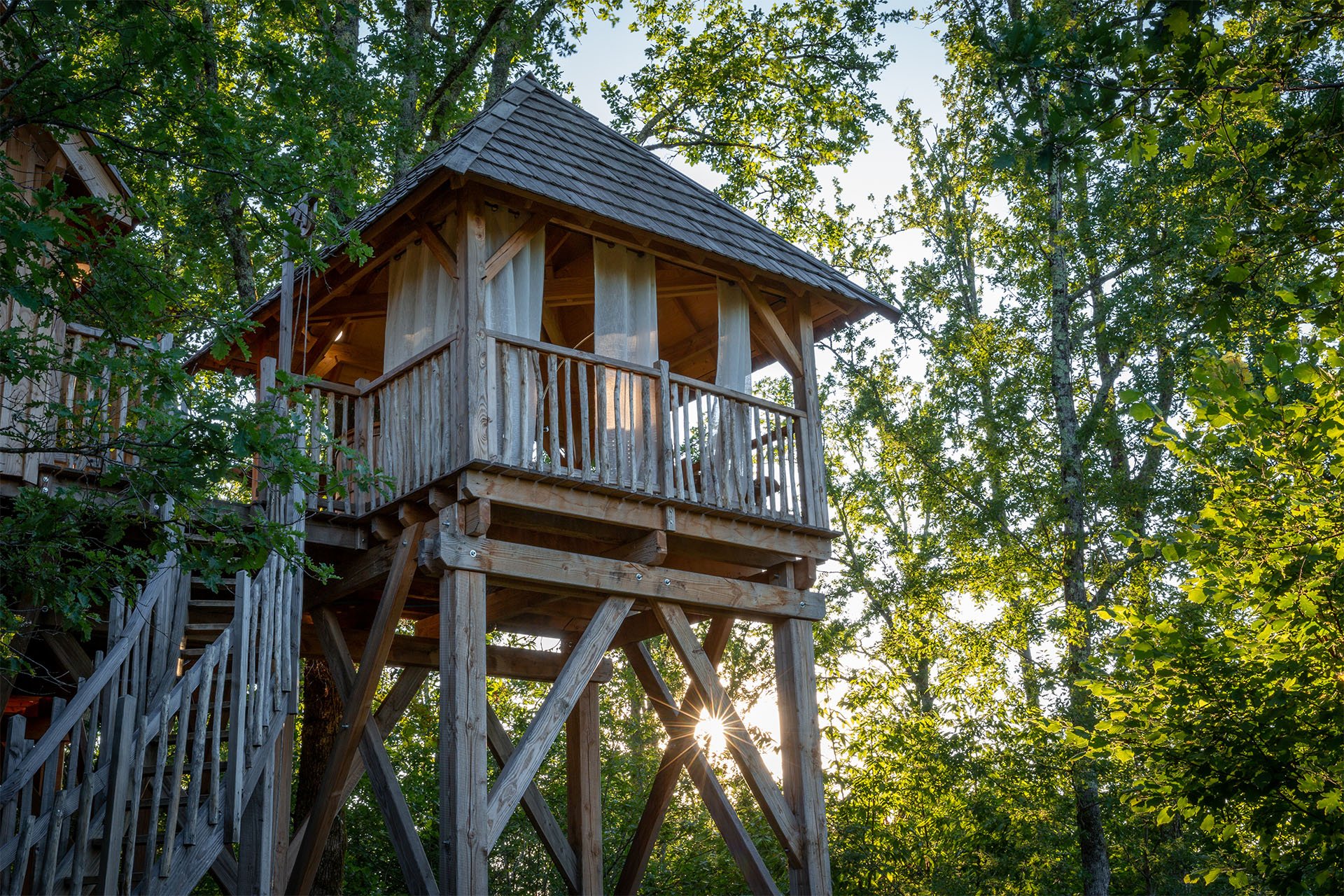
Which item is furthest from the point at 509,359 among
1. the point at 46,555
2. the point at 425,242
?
the point at 46,555

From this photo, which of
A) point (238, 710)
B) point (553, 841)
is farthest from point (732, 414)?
point (238, 710)

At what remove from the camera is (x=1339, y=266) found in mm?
5023

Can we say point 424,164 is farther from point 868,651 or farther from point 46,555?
point 868,651

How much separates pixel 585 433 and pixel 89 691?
159 inches

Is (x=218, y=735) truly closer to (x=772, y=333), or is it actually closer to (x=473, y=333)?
(x=473, y=333)

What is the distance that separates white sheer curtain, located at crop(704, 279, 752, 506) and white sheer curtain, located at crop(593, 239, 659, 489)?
63 centimetres

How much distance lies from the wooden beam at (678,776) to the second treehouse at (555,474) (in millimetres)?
34

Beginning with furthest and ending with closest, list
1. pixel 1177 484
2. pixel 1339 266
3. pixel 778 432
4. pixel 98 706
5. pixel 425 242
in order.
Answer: pixel 1177 484 < pixel 778 432 < pixel 425 242 < pixel 98 706 < pixel 1339 266

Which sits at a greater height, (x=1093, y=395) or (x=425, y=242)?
(x=1093, y=395)

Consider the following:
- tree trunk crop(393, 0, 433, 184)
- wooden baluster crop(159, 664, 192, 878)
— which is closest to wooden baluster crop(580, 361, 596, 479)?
wooden baluster crop(159, 664, 192, 878)

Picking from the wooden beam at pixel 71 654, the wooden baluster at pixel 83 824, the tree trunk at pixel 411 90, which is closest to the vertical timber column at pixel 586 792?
the wooden beam at pixel 71 654

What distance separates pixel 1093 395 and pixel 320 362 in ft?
42.0

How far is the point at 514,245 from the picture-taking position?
31.7 ft

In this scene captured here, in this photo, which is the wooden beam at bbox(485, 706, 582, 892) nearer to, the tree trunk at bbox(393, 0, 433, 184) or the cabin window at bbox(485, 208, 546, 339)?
the cabin window at bbox(485, 208, 546, 339)
